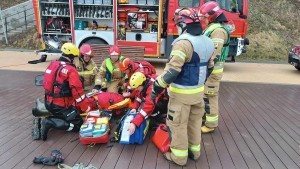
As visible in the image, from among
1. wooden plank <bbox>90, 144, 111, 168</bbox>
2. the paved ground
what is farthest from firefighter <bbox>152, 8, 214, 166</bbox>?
the paved ground

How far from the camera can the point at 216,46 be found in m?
3.71

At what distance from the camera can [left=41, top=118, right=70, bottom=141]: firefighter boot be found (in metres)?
3.78

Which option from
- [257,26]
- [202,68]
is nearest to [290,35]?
[257,26]

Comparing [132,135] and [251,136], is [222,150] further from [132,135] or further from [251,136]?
[132,135]

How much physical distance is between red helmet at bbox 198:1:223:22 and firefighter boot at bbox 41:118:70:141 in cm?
229

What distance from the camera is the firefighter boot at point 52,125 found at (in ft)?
12.4

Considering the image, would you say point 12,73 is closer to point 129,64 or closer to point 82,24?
point 82,24

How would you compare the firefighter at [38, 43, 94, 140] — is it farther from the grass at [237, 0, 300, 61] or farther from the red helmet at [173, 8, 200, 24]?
the grass at [237, 0, 300, 61]

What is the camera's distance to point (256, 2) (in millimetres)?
14602

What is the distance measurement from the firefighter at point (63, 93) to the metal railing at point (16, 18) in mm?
11144

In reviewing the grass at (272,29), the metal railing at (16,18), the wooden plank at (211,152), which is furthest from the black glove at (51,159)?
the metal railing at (16,18)

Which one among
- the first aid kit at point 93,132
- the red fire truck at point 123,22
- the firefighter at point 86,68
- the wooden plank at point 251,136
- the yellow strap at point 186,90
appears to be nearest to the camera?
the yellow strap at point 186,90

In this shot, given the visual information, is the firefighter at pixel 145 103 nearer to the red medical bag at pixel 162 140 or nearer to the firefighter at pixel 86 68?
the red medical bag at pixel 162 140

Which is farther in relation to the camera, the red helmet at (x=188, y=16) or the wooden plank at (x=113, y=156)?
the wooden plank at (x=113, y=156)
